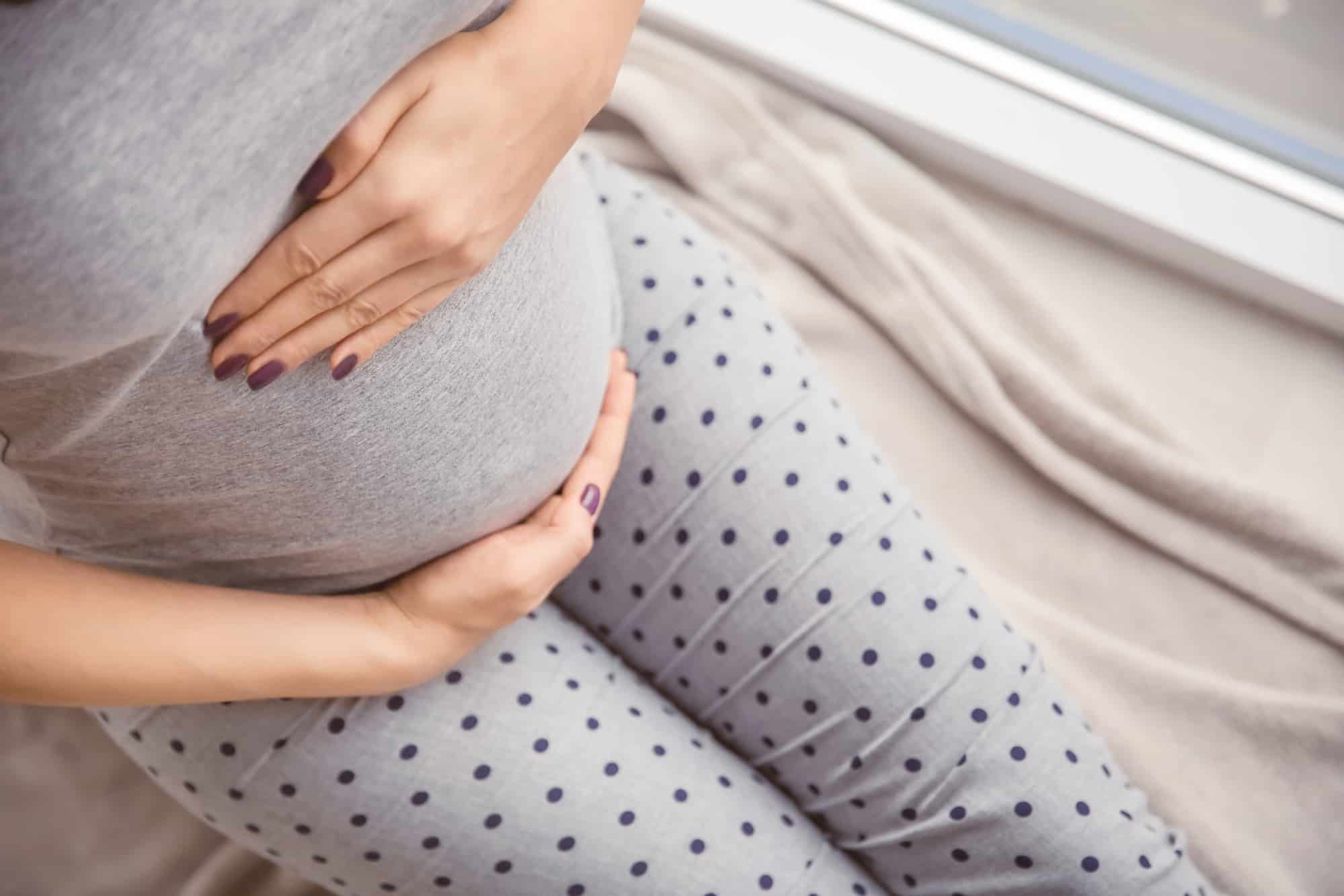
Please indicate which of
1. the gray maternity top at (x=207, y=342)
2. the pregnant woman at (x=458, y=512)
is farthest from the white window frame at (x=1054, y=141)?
the gray maternity top at (x=207, y=342)

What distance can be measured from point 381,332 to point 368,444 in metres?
0.07

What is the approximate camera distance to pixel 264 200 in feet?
1.15

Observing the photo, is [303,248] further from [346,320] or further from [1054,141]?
[1054,141]

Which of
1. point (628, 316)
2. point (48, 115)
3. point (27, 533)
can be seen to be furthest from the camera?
point (628, 316)

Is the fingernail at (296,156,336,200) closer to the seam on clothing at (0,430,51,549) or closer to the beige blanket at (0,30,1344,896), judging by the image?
the seam on clothing at (0,430,51,549)

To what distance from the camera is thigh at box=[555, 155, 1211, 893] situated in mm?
646

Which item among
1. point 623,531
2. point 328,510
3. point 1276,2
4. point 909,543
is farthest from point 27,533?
point 1276,2

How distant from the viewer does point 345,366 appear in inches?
16.8

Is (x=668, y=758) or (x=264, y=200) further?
(x=668, y=758)

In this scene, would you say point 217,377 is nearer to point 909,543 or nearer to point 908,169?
point 909,543

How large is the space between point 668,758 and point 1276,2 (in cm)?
103

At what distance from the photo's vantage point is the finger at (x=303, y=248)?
375 millimetres

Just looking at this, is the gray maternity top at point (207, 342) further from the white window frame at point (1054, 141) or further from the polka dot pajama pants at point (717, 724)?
the white window frame at point (1054, 141)

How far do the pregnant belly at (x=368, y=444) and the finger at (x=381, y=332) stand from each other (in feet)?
0.05
